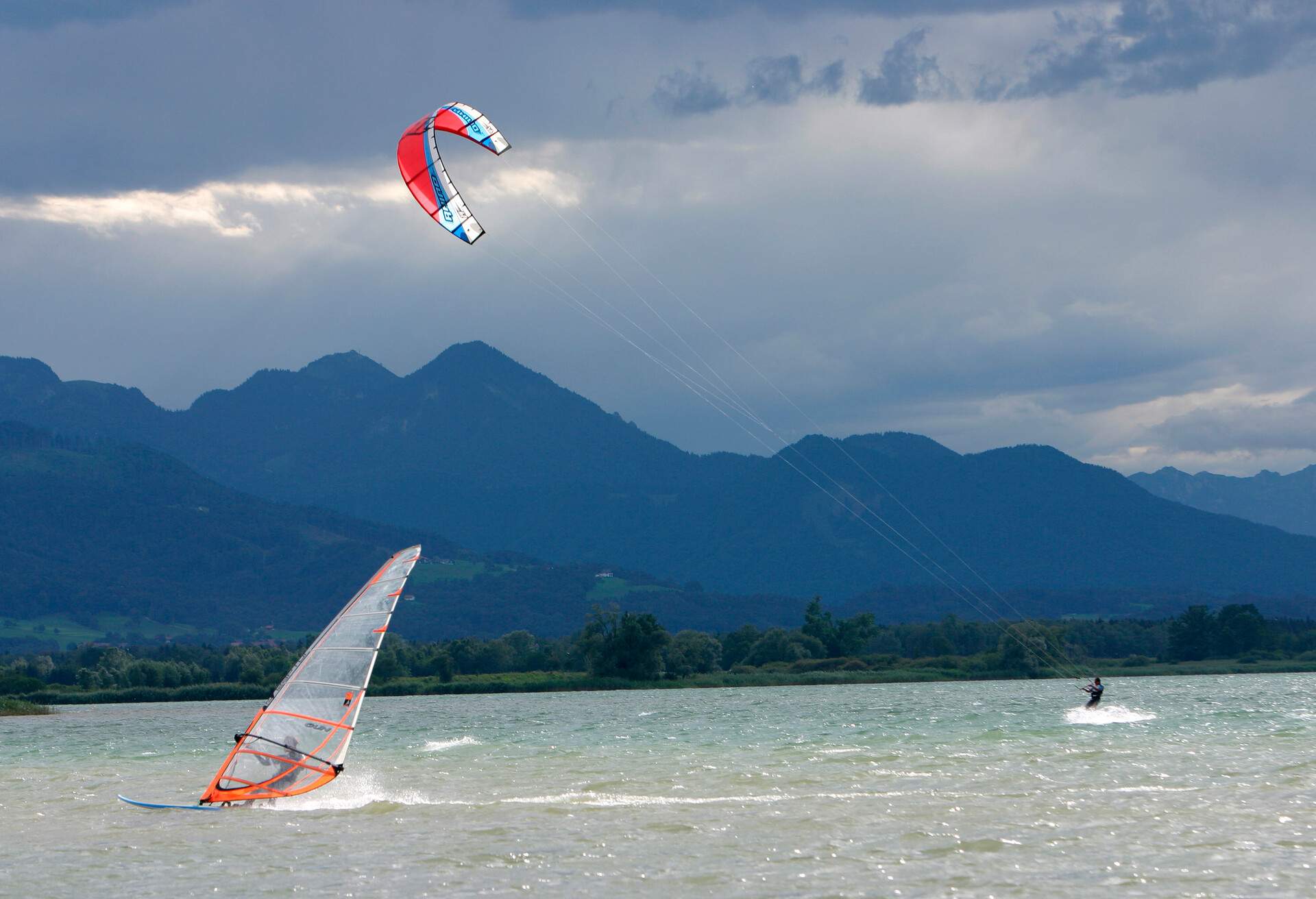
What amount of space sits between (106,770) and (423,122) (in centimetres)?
2251

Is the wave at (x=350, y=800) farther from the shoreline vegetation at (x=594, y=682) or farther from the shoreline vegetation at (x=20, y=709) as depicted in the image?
the shoreline vegetation at (x=594, y=682)

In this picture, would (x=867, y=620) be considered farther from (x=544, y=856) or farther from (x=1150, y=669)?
(x=544, y=856)

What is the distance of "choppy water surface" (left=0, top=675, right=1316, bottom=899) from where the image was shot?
21.3 m

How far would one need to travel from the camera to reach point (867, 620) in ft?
535

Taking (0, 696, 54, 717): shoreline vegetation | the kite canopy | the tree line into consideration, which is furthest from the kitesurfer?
the tree line

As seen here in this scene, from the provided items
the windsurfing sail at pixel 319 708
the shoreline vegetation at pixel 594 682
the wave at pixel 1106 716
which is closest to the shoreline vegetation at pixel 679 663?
the shoreline vegetation at pixel 594 682

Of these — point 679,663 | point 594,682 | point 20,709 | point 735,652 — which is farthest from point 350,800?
point 735,652

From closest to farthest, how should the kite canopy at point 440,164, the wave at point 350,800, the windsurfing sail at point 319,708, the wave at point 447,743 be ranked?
1. the windsurfing sail at point 319,708
2. the wave at point 350,800
3. the kite canopy at point 440,164
4. the wave at point 447,743

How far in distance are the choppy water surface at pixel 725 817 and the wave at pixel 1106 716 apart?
166cm

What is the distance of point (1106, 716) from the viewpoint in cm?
5909

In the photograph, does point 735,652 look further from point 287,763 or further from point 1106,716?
point 287,763

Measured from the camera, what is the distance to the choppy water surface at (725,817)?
838 inches

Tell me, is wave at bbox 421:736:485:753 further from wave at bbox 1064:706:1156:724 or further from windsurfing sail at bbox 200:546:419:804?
wave at bbox 1064:706:1156:724

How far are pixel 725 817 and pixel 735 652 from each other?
419 ft
